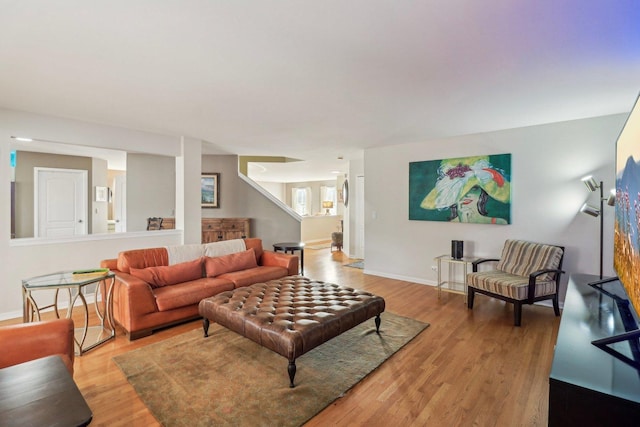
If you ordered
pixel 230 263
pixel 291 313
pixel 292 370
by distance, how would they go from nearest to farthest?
1. pixel 292 370
2. pixel 291 313
3. pixel 230 263

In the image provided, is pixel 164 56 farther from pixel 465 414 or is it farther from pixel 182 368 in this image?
pixel 465 414

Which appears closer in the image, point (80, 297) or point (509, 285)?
point (80, 297)

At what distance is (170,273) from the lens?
3465 millimetres

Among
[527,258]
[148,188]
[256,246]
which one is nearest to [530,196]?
[527,258]

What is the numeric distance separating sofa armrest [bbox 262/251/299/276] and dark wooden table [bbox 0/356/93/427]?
309 cm


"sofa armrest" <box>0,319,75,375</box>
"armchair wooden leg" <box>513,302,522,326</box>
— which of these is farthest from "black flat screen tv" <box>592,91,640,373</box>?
"sofa armrest" <box>0,319,75,375</box>

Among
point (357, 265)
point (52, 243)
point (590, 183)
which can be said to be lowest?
point (357, 265)

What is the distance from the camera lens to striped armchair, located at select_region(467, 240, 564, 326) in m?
3.35

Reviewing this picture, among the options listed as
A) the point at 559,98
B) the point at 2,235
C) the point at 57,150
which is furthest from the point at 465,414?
the point at 57,150

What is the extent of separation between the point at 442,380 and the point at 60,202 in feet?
25.3

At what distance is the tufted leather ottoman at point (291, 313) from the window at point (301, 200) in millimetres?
9860

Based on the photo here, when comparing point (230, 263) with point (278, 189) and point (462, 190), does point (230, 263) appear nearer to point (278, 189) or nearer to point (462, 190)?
point (462, 190)

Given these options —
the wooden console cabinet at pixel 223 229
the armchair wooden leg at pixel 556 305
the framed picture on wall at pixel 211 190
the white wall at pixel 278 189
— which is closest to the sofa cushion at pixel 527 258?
the armchair wooden leg at pixel 556 305

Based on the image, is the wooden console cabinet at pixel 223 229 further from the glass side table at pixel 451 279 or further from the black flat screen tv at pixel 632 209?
the black flat screen tv at pixel 632 209
